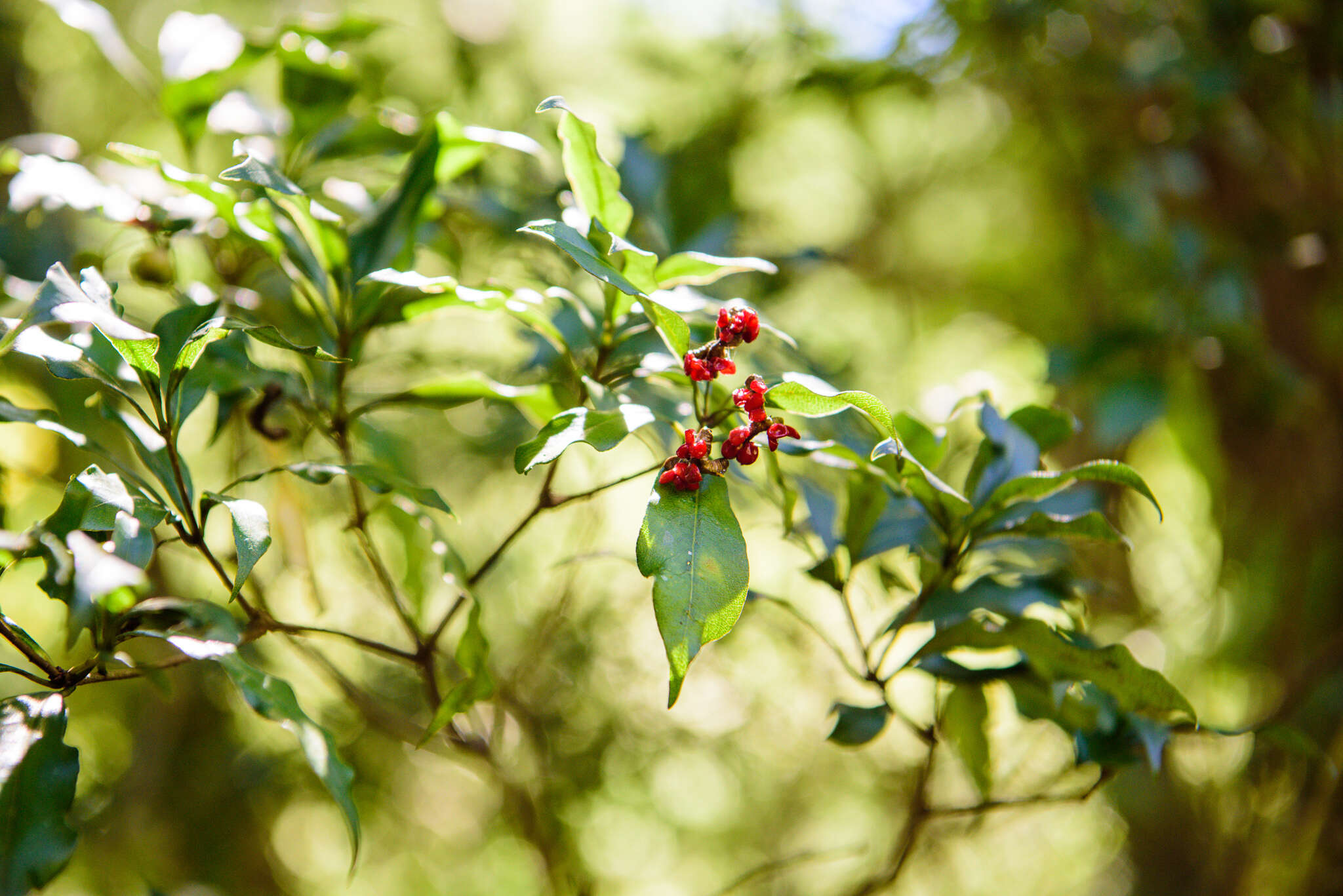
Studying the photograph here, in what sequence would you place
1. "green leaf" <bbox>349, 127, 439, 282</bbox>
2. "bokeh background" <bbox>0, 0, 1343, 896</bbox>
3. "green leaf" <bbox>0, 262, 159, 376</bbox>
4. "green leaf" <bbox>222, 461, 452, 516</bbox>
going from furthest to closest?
"bokeh background" <bbox>0, 0, 1343, 896</bbox>
"green leaf" <bbox>349, 127, 439, 282</bbox>
"green leaf" <bbox>222, 461, 452, 516</bbox>
"green leaf" <bbox>0, 262, 159, 376</bbox>

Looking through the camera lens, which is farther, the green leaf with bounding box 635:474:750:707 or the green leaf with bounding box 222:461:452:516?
the green leaf with bounding box 222:461:452:516

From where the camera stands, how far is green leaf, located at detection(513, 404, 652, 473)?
583 millimetres

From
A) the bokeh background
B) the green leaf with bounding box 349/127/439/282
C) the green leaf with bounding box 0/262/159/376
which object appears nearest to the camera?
the green leaf with bounding box 0/262/159/376

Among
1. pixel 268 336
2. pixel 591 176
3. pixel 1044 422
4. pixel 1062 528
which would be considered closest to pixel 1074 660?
pixel 1062 528

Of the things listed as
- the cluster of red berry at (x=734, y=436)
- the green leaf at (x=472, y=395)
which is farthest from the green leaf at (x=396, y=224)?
the cluster of red berry at (x=734, y=436)

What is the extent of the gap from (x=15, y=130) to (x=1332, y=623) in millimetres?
3081

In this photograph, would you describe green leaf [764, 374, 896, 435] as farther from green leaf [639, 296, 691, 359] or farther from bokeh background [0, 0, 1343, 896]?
bokeh background [0, 0, 1343, 896]

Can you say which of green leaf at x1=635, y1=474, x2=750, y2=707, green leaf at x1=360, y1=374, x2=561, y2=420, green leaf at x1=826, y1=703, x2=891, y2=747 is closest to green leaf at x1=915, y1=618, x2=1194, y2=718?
green leaf at x1=826, y1=703, x2=891, y2=747

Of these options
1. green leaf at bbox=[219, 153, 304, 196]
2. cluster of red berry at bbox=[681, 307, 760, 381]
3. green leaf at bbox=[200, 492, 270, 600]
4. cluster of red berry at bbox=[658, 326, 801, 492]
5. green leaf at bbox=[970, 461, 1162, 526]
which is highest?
green leaf at bbox=[219, 153, 304, 196]

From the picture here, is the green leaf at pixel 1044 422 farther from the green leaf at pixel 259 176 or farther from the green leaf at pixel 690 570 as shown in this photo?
the green leaf at pixel 259 176

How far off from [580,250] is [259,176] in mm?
271

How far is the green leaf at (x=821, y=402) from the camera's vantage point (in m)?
0.59

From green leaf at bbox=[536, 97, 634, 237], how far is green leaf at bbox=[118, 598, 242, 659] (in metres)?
0.42

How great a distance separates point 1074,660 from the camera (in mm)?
743
